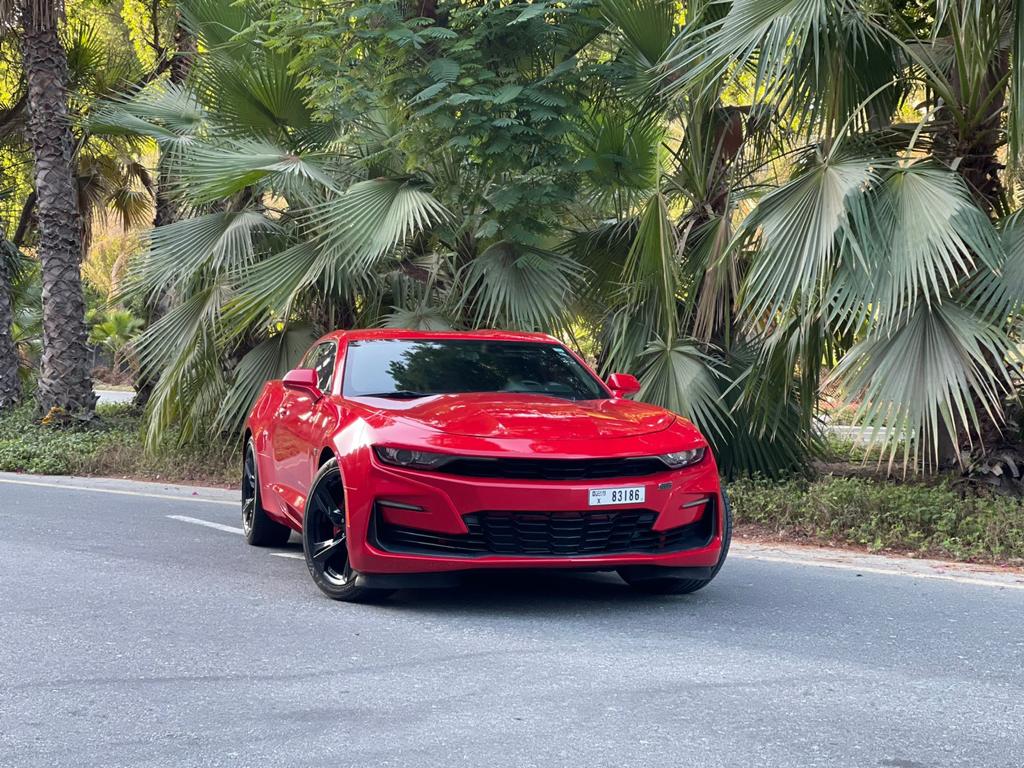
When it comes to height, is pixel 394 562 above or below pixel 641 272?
below

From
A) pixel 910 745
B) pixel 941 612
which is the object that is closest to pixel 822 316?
pixel 941 612

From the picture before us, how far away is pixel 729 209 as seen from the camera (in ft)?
40.3

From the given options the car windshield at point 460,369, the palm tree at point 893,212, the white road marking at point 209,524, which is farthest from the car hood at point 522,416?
the white road marking at point 209,524

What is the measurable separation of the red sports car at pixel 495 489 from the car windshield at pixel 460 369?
41 mm

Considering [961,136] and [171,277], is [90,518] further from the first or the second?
[961,136]

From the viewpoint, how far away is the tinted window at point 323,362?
8.25 m

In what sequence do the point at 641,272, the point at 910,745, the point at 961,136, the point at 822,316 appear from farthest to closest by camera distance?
the point at 641,272
the point at 961,136
the point at 822,316
the point at 910,745

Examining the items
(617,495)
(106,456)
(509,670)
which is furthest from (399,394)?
(106,456)

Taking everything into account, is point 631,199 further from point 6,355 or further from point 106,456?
point 6,355

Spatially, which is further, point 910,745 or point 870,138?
point 870,138

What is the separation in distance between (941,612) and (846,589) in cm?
80

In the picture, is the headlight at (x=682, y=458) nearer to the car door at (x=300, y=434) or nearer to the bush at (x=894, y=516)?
the car door at (x=300, y=434)

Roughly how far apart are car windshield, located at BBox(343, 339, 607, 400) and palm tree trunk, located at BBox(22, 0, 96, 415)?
11545mm

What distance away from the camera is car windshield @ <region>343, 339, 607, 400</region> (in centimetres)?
771
